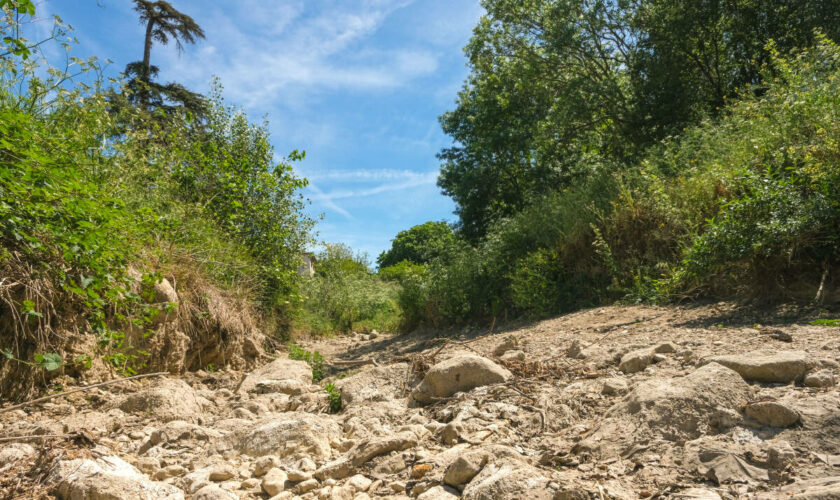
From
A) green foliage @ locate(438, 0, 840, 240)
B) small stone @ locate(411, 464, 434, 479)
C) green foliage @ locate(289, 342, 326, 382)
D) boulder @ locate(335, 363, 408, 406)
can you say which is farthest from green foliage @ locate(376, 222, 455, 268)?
small stone @ locate(411, 464, 434, 479)

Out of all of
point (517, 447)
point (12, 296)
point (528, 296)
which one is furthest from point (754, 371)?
point (528, 296)

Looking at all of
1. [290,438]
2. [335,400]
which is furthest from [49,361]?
[335,400]

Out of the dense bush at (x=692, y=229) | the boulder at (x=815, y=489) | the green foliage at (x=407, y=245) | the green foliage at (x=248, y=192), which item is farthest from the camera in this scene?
the green foliage at (x=407, y=245)

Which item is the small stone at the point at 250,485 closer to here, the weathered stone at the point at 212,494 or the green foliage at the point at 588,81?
the weathered stone at the point at 212,494

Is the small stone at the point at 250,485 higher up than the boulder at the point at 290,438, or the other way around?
the boulder at the point at 290,438

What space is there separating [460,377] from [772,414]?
2.00 meters

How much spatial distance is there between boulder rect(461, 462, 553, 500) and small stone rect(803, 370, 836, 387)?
1551 mm

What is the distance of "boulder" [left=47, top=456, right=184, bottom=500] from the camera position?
7.30 feet

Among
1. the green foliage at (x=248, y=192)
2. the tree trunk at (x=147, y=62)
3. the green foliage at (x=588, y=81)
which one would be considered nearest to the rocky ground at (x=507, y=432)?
the green foliage at (x=248, y=192)

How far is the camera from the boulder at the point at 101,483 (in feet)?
7.30

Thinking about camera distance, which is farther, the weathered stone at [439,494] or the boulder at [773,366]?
the boulder at [773,366]

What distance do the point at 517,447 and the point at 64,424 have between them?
10.5 ft

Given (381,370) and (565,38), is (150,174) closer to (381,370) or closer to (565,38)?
(381,370)

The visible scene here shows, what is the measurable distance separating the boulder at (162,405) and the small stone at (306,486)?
1873mm
